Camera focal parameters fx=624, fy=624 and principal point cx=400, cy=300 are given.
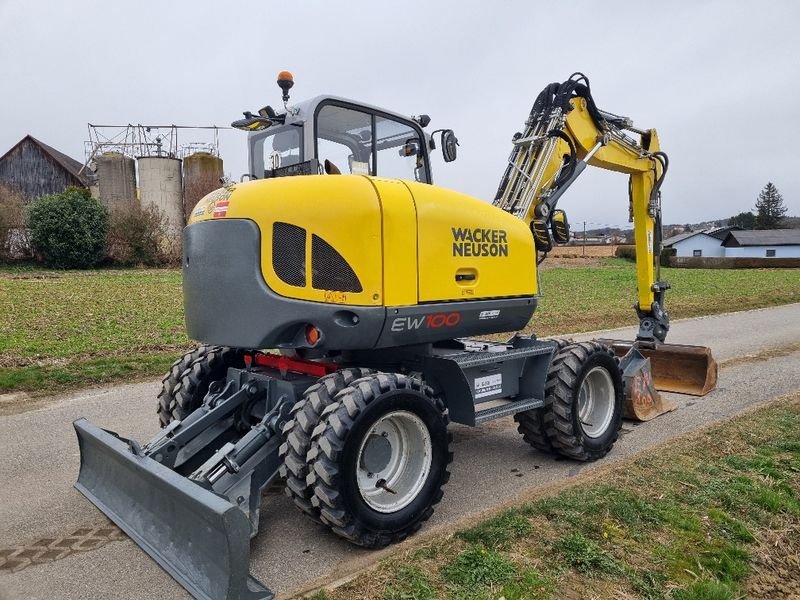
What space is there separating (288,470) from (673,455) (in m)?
3.38

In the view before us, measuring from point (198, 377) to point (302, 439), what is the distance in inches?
70.1

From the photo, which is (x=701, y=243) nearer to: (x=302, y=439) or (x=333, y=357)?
(x=333, y=357)

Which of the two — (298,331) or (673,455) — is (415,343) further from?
(673,455)

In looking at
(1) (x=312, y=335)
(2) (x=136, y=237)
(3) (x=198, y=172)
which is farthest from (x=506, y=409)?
(3) (x=198, y=172)

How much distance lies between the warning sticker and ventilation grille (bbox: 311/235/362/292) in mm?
1456

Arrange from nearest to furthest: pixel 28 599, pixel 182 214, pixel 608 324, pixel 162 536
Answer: pixel 28 599, pixel 162 536, pixel 608 324, pixel 182 214

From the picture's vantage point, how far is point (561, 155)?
20.5ft

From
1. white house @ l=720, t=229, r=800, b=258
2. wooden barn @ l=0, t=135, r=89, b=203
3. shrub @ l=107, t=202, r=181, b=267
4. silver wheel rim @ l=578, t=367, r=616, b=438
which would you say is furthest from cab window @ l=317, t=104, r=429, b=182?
white house @ l=720, t=229, r=800, b=258

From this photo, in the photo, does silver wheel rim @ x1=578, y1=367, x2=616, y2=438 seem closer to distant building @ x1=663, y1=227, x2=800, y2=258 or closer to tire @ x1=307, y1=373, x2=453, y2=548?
tire @ x1=307, y1=373, x2=453, y2=548

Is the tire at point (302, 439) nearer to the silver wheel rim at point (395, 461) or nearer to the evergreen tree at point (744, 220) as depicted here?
the silver wheel rim at point (395, 461)

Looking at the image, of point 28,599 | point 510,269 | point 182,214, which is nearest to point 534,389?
point 510,269

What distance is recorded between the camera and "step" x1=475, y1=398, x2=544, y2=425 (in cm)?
471

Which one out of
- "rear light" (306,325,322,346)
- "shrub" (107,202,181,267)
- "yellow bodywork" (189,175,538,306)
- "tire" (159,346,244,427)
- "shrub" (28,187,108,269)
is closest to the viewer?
"yellow bodywork" (189,175,538,306)

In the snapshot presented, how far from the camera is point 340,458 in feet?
11.8
